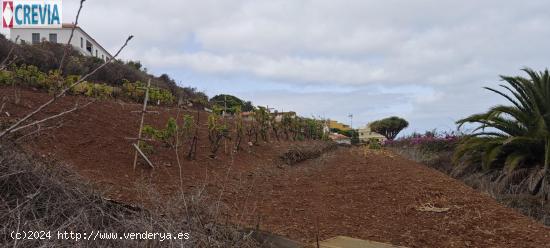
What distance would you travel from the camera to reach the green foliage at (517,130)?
1079 centimetres

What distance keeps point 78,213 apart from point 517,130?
10459 millimetres

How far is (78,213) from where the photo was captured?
3824 mm

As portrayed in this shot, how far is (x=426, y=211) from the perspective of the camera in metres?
5.57

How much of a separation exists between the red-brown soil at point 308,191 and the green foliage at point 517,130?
129 inches

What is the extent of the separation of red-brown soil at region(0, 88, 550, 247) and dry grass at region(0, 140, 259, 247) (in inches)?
16.3

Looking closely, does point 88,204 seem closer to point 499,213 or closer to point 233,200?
point 233,200

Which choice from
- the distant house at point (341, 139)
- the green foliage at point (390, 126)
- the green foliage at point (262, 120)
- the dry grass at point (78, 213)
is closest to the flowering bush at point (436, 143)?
the distant house at point (341, 139)

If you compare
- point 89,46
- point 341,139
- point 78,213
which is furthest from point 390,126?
point 78,213

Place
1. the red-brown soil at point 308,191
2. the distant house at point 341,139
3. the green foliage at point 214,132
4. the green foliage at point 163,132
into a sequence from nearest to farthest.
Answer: the red-brown soil at point 308,191 < the green foliage at point 163,132 < the green foliage at point 214,132 < the distant house at point 341,139

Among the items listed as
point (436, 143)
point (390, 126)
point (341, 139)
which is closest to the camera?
point (436, 143)

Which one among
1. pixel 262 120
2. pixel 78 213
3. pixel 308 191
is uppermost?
pixel 262 120

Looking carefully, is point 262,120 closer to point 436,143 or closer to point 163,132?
point 163,132

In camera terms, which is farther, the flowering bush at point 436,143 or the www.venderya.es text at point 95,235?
the flowering bush at point 436,143

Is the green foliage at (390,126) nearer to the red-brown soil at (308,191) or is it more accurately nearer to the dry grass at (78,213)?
the red-brown soil at (308,191)
